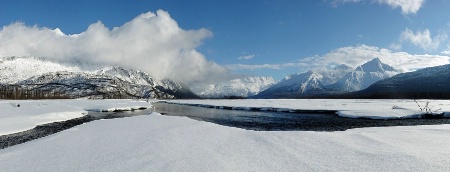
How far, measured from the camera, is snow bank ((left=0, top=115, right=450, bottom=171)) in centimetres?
981

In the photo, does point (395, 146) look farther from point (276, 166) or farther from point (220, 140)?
point (220, 140)

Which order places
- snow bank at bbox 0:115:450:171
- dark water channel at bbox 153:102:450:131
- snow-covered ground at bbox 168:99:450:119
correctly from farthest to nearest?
1. snow-covered ground at bbox 168:99:450:119
2. dark water channel at bbox 153:102:450:131
3. snow bank at bbox 0:115:450:171

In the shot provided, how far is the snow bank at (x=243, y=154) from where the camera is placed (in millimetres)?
9812

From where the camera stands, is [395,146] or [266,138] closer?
[395,146]

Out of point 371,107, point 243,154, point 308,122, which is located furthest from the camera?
point 371,107

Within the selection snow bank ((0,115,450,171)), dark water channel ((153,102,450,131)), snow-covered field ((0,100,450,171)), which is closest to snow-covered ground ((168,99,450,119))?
dark water channel ((153,102,450,131))

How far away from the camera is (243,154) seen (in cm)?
1174

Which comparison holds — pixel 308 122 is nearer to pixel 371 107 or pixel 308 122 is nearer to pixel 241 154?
pixel 241 154

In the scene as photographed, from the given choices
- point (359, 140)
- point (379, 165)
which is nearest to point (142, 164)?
point (379, 165)

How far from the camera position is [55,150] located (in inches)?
556

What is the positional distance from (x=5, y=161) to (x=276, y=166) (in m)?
11.4

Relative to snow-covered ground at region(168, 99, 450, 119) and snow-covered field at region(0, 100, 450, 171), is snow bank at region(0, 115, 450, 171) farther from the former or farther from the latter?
snow-covered ground at region(168, 99, 450, 119)

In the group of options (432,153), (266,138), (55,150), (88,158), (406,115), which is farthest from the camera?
(406,115)

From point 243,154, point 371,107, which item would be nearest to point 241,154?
point 243,154
